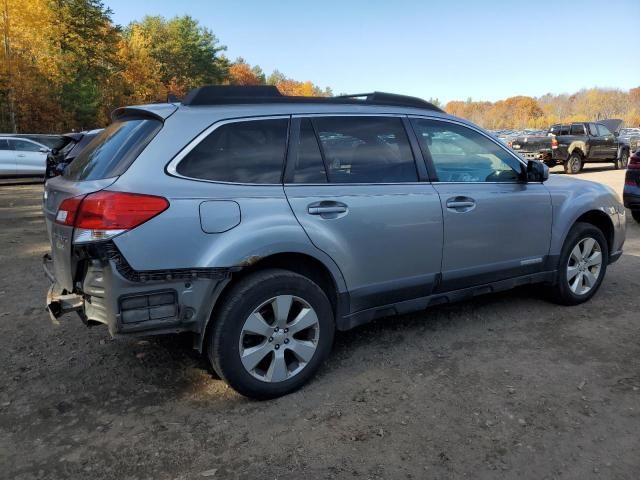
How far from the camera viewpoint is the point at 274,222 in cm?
309

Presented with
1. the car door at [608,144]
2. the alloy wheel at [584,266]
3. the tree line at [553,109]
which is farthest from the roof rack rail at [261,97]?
the tree line at [553,109]

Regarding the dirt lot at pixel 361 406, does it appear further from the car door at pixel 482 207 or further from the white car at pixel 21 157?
the white car at pixel 21 157

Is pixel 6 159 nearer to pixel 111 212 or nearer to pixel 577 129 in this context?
pixel 111 212

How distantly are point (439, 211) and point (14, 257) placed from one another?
19.2 feet

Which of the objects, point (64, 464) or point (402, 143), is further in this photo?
point (402, 143)

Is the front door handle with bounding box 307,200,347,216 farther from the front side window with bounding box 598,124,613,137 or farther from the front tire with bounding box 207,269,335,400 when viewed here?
the front side window with bounding box 598,124,613,137

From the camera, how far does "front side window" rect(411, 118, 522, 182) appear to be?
3.93m

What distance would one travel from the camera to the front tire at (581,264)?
15.4ft

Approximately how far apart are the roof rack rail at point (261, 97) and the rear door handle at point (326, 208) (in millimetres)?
726

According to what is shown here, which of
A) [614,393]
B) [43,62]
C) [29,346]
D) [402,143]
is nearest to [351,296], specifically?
[402,143]

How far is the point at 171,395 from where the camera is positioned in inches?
130

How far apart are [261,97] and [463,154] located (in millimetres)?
1685

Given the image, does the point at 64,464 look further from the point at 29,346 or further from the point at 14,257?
the point at 14,257

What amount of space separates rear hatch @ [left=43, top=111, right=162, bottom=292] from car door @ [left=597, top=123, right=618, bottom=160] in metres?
21.1
